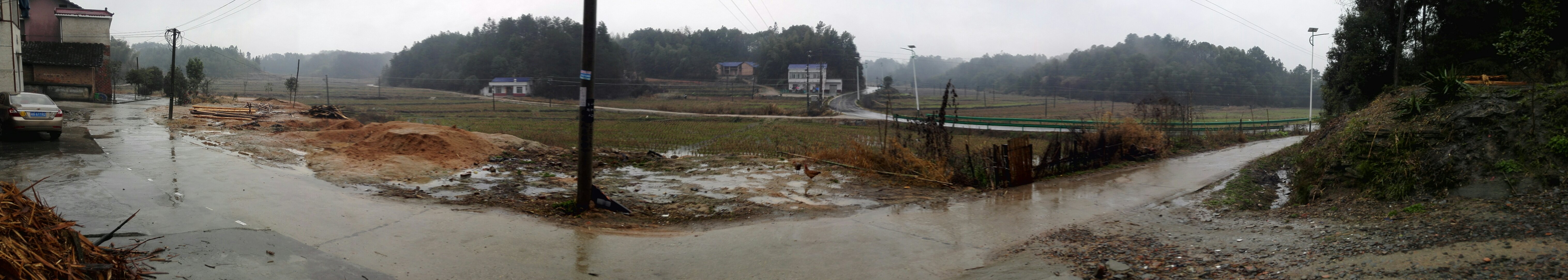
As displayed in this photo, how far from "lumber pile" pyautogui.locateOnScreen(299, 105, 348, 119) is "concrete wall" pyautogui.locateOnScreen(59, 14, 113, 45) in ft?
83.1

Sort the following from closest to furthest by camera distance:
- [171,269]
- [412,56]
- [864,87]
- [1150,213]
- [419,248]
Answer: [171,269] < [419,248] < [1150,213] < [864,87] < [412,56]

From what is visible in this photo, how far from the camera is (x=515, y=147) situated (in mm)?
16109

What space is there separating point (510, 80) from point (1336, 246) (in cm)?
8643

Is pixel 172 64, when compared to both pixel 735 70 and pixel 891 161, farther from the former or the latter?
pixel 735 70

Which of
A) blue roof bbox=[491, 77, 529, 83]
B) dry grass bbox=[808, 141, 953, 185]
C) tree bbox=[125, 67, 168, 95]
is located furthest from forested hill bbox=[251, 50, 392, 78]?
dry grass bbox=[808, 141, 953, 185]

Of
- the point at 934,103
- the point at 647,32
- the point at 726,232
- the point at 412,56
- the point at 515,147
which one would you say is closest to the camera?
the point at 726,232

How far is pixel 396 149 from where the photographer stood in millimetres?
13938

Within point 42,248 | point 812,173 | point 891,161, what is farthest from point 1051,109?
point 42,248

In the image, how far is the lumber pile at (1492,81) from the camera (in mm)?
10031

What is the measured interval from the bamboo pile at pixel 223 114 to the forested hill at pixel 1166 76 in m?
60.0

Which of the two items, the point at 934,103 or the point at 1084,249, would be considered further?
the point at 934,103

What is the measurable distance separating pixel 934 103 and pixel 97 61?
60.6 m

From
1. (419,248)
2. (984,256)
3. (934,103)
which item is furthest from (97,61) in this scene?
(934,103)

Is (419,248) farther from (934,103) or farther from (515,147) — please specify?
(934,103)
